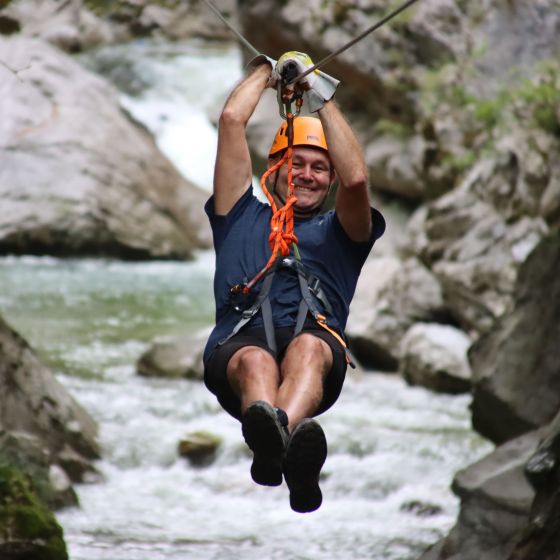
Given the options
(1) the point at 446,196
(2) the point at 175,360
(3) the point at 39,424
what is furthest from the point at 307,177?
(1) the point at 446,196

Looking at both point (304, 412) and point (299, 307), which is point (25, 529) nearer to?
point (299, 307)

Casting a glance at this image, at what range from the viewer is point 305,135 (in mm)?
4598

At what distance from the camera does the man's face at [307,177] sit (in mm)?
4570

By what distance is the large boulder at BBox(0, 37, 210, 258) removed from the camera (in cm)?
1677

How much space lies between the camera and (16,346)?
312 inches

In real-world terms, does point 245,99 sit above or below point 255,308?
above

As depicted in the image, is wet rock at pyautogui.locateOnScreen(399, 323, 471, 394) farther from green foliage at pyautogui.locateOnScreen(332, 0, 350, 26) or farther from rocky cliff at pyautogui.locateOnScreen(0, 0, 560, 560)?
green foliage at pyautogui.locateOnScreen(332, 0, 350, 26)

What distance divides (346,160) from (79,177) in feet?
44.6

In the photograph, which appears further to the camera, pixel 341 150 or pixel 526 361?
pixel 526 361

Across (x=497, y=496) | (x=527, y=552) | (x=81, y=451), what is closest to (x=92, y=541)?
(x=81, y=451)

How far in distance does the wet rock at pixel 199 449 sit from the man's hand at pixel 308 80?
204 inches

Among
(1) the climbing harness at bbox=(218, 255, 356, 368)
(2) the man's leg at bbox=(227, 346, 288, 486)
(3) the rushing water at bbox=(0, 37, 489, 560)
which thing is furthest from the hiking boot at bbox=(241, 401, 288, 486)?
(3) the rushing water at bbox=(0, 37, 489, 560)

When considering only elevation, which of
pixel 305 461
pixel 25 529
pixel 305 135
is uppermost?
pixel 305 135

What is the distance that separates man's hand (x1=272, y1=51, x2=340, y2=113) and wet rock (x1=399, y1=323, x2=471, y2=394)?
677 cm
